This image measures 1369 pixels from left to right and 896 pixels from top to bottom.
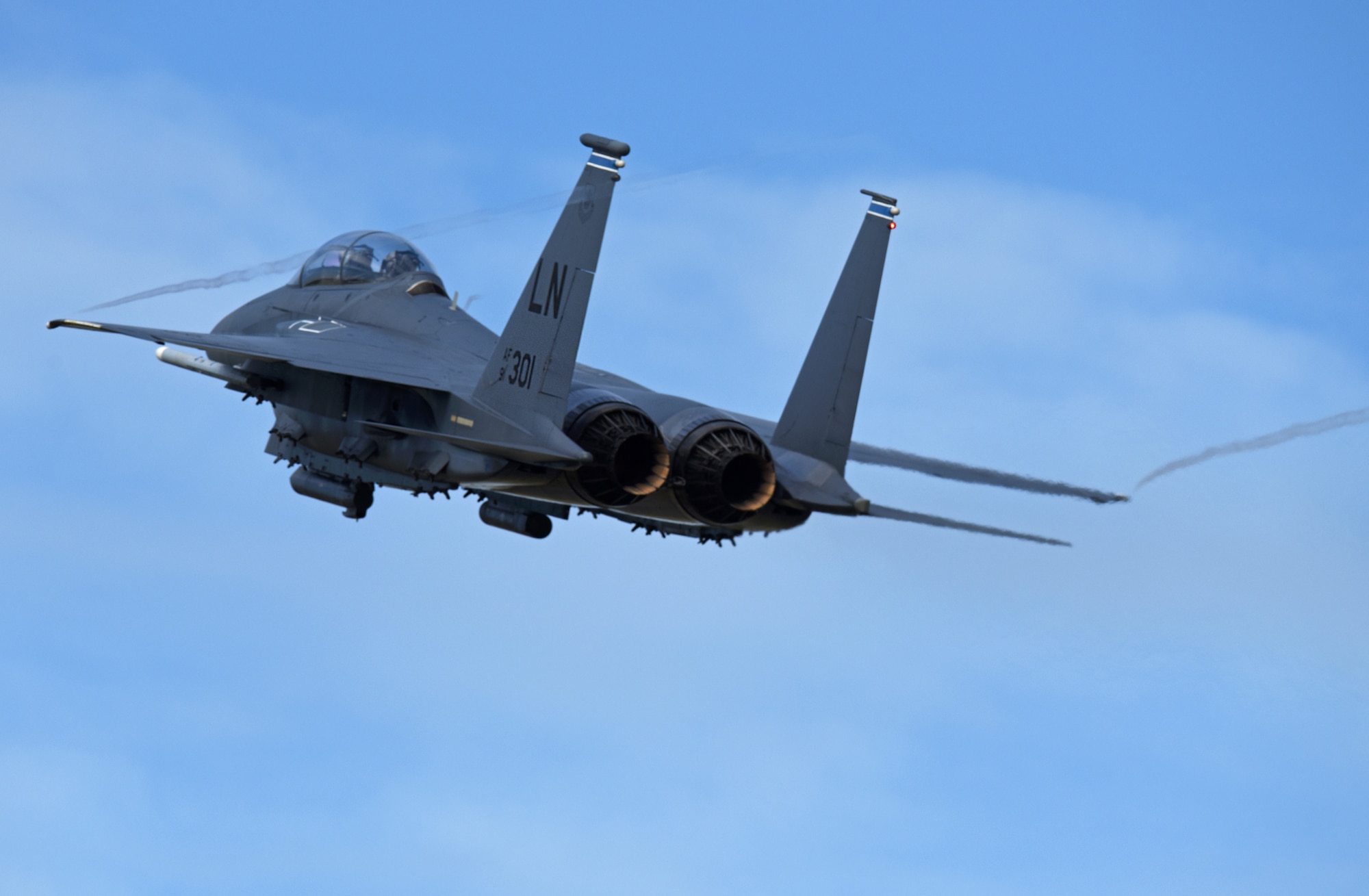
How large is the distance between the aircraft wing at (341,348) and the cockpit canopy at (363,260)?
126 cm

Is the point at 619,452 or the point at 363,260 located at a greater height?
the point at 363,260

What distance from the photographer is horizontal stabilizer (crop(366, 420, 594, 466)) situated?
21.7 m

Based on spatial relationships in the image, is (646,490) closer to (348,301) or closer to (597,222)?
A: (597,222)

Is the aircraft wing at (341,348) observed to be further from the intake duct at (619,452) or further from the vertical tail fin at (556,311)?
the intake duct at (619,452)

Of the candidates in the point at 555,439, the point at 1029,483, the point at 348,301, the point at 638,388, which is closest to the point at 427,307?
the point at 348,301

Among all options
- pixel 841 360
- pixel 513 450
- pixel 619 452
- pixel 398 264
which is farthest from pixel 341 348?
pixel 841 360

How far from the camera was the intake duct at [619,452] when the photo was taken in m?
22.3

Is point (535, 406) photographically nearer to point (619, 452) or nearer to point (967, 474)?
point (619, 452)

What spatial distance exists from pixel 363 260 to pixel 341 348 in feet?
9.72

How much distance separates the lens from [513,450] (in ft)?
71.8

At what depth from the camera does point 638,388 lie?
25781 mm

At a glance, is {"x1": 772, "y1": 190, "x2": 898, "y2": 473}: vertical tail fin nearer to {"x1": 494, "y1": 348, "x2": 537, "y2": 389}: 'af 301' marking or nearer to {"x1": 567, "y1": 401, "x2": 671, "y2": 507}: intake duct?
{"x1": 567, "y1": 401, "x2": 671, "y2": 507}: intake duct

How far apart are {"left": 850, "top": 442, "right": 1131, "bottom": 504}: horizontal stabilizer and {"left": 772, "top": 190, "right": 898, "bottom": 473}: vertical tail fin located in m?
1.24

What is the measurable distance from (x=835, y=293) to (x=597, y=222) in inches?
176
